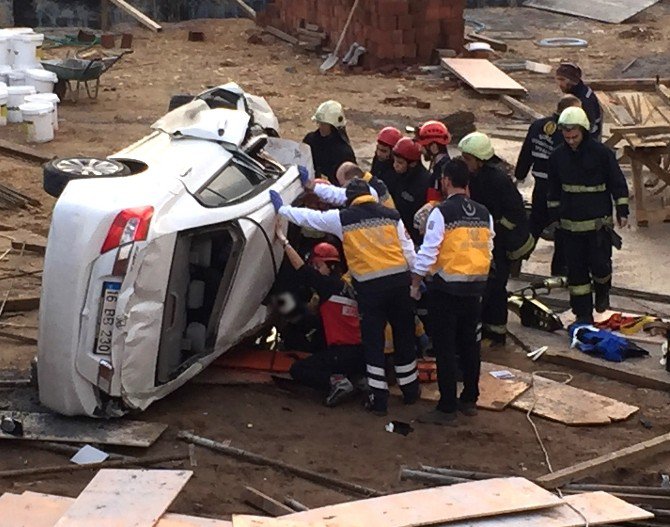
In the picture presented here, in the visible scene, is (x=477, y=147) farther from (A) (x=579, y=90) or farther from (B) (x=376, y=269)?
(A) (x=579, y=90)

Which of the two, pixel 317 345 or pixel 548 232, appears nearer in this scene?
pixel 317 345

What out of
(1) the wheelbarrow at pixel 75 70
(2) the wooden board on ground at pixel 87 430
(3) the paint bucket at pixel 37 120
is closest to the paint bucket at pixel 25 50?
(1) the wheelbarrow at pixel 75 70

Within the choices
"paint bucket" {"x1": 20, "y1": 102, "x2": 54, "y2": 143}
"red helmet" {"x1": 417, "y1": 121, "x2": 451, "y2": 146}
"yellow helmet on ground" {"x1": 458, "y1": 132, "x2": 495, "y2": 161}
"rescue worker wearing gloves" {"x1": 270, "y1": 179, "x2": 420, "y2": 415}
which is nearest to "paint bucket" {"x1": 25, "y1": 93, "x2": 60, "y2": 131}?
"paint bucket" {"x1": 20, "y1": 102, "x2": 54, "y2": 143}

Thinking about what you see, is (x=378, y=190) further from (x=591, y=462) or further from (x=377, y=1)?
(x=377, y=1)

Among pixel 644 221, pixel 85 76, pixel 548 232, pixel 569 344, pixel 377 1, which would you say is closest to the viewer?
pixel 569 344

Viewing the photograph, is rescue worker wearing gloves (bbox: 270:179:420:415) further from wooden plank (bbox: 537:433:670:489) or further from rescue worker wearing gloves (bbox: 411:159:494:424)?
wooden plank (bbox: 537:433:670:489)

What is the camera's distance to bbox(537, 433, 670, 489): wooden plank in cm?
796

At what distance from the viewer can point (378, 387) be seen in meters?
9.06

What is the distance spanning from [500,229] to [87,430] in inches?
141

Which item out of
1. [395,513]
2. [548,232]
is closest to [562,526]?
[395,513]

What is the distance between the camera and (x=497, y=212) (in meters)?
10.1

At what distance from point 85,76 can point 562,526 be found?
14.2m

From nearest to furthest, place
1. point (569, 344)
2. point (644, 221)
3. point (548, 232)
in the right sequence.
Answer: point (569, 344) → point (548, 232) → point (644, 221)

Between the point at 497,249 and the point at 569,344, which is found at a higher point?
the point at 497,249
